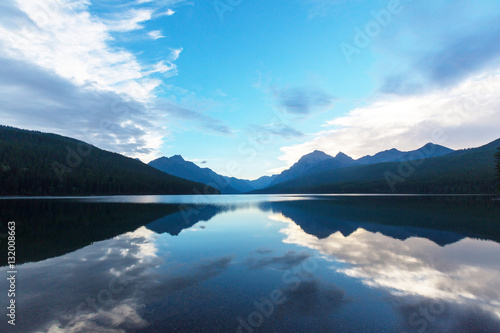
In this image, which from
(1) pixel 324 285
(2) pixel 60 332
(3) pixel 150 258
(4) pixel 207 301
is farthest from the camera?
(3) pixel 150 258

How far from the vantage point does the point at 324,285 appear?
1568cm

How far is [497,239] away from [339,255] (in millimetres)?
23324

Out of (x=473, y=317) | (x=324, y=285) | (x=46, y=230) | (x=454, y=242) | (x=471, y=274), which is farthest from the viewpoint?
(x=46, y=230)

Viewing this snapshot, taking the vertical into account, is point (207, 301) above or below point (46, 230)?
below

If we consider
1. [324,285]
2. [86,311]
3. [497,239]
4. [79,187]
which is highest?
[79,187]

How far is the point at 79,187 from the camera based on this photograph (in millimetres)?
180875

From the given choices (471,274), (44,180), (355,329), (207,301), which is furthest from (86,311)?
(44,180)

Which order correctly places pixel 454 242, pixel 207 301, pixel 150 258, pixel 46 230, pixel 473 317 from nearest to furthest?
pixel 473 317 → pixel 207 301 → pixel 150 258 → pixel 454 242 → pixel 46 230

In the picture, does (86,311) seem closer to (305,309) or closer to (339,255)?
(305,309)

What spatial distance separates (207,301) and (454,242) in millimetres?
30810

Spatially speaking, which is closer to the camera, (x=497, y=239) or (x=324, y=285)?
(x=324, y=285)

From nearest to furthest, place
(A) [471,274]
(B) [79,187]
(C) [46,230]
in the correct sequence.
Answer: (A) [471,274] < (C) [46,230] < (B) [79,187]

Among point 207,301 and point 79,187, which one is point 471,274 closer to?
point 207,301

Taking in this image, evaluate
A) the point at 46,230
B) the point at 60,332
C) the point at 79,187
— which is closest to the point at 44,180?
the point at 79,187
